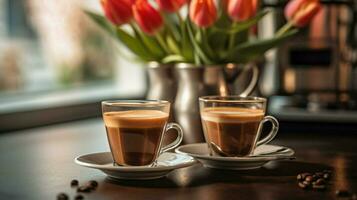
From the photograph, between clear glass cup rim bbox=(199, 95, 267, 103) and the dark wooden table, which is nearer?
the dark wooden table

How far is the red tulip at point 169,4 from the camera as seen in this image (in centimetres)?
145

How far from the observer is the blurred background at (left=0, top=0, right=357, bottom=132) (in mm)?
2209

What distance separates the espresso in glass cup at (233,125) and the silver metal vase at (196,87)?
280 millimetres

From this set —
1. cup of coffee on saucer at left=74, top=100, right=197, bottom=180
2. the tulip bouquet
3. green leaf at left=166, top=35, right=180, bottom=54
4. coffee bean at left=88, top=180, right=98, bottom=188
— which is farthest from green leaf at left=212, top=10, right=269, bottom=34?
coffee bean at left=88, top=180, right=98, bottom=188

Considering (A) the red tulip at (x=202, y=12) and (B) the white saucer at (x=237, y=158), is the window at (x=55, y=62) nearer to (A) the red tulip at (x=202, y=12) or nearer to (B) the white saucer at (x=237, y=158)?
(A) the red tulip at (x=202, y=12)

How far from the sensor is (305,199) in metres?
0.99

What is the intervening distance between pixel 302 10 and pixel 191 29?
26 centimetres

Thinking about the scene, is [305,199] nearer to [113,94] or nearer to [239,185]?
[239,185]

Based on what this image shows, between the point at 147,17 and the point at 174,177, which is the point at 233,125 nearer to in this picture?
the point at 174,177

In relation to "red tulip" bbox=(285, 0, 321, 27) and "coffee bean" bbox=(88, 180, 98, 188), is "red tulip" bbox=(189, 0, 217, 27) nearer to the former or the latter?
"red tulip" bbox=(285, 0, 321, 27)

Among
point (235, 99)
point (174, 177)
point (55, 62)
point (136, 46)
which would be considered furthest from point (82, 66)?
point (174, 177)

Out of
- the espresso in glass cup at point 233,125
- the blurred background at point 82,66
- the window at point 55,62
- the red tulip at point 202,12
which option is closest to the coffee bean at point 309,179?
the espresso in glass cup at point 233,125

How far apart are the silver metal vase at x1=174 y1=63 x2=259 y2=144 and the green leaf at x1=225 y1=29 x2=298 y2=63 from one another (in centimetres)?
4

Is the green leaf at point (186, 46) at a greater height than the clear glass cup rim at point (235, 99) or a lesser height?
greater
